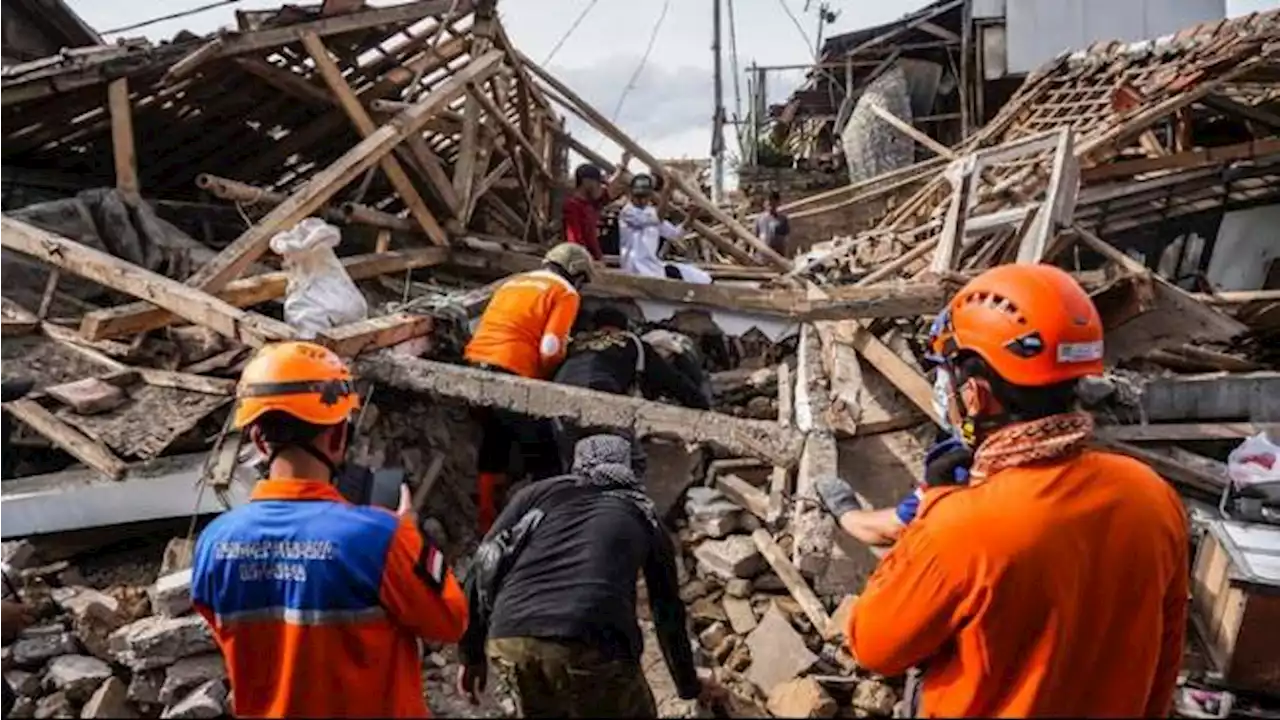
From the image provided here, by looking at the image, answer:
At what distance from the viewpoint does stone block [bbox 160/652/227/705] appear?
3471 millimetres

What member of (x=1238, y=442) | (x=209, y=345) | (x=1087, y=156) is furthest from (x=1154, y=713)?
(x=1087, y=156)

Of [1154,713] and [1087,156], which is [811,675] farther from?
[1087,156]

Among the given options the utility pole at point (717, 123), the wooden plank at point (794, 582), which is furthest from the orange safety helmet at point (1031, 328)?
the utility pole at point (717, 123)

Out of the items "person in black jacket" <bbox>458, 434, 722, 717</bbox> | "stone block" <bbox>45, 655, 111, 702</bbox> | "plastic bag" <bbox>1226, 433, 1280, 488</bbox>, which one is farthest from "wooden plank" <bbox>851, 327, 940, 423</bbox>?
"stone block" <bbox>45, 655, 111, 702</bbox>

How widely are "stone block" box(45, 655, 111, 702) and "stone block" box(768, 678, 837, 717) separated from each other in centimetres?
264

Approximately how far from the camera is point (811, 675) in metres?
3.68

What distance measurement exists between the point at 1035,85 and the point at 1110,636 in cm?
1128

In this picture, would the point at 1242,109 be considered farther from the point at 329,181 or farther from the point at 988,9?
the point at 329,181

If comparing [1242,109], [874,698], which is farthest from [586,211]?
[1242,109]

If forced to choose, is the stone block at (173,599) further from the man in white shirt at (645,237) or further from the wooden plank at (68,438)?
the man in white shirt at (645,237)

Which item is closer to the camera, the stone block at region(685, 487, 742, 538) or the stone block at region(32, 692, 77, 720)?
the stone block at region(32, 692, 77, 720)

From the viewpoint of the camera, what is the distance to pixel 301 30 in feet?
22.1

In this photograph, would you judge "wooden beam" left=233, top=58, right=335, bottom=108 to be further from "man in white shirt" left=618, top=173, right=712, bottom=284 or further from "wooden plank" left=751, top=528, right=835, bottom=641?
"wooden plank" left=751, top=528, right=835, bottom=641

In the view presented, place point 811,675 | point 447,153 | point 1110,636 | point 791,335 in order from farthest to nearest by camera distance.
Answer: point 447,153 < point 791,335 < point 811,675 < point 1110,636
